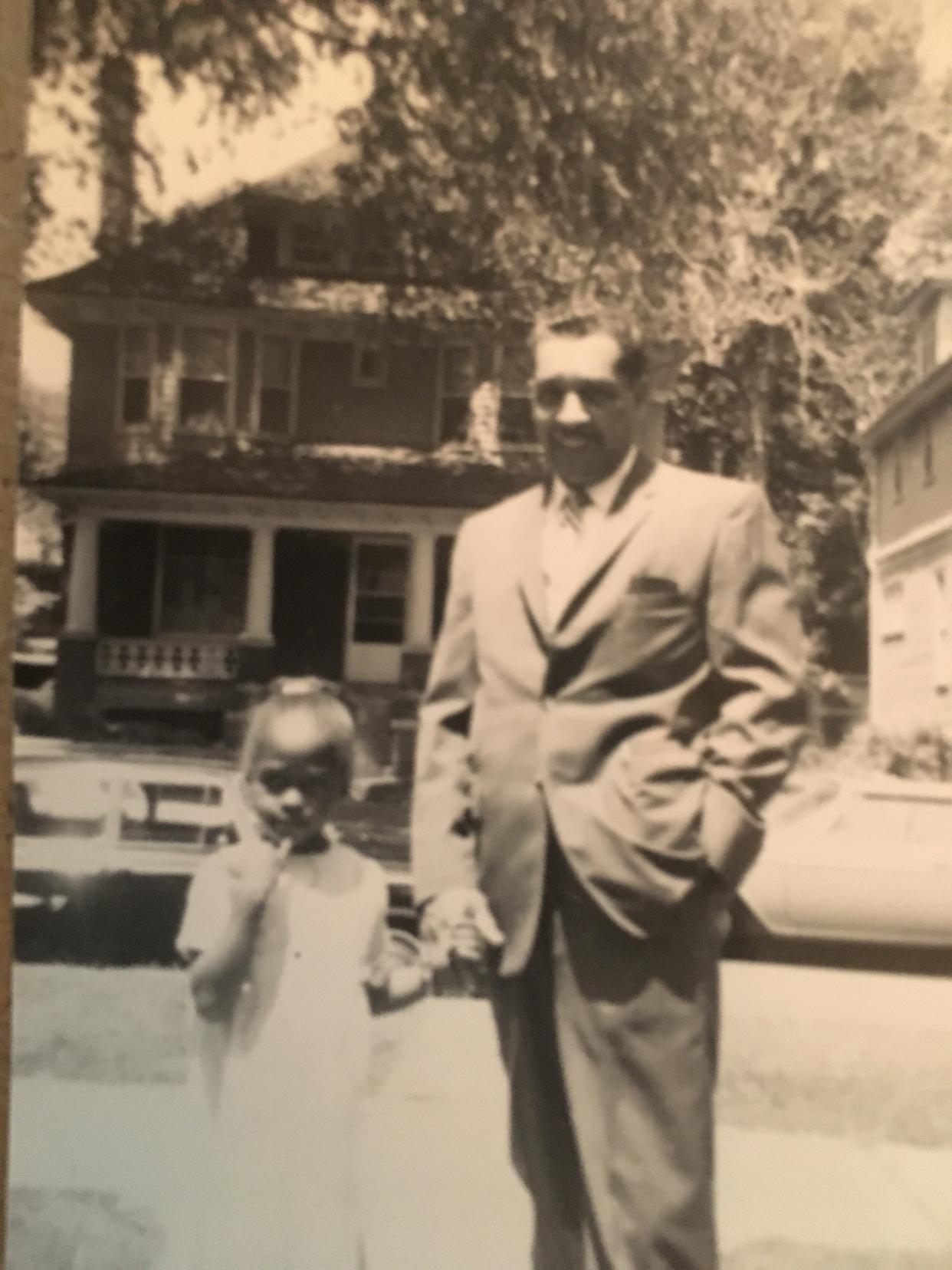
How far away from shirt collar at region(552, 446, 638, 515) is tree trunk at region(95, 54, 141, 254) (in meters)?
0.67

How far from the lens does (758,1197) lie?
4.85ft

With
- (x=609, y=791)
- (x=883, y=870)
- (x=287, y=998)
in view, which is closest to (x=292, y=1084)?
(x=287, y=998)

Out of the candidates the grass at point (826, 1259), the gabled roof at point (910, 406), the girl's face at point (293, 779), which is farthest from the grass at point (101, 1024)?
the gabled roof at point (910, 406)

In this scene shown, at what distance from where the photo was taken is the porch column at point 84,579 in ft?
5.22

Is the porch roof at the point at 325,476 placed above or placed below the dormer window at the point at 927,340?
below

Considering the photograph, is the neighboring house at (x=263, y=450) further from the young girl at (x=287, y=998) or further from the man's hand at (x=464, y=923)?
the man's hand at (x=464, y=923)

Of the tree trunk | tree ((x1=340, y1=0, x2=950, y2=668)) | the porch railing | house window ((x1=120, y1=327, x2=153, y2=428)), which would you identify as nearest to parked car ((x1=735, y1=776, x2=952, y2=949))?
tree ((x1=340, y1=0, x2=950, y2=668))

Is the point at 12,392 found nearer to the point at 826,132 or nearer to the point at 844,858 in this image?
the point at 826,132

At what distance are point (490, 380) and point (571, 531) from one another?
0.69ft

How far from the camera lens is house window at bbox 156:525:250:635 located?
1.57 m

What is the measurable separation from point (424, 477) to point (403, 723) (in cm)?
30

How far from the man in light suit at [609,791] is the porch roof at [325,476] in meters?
0.09

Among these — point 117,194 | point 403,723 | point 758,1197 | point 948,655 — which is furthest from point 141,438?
point 758,1197

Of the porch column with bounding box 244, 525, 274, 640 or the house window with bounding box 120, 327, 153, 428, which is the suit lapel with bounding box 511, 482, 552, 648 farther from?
the house window with bounding box 120, 327, 153, 428
